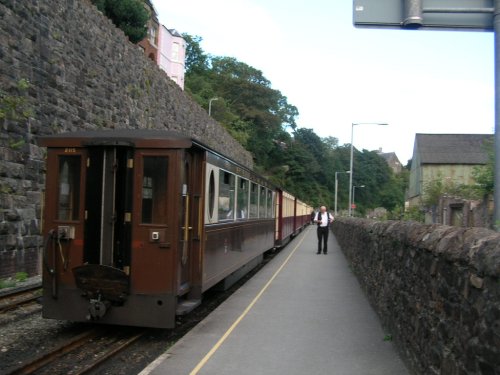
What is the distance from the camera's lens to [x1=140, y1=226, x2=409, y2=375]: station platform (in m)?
5.62

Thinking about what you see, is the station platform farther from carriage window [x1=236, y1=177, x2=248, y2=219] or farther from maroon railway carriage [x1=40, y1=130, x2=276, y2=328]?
carriage window [x1=236, y1=177, x2=248, y2=219]

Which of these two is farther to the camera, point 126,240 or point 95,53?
point 95,53

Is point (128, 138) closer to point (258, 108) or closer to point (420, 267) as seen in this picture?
point (420, 267)

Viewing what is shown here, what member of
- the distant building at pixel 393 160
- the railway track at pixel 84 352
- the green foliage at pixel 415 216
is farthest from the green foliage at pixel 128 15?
the distant building at pixel 393 160

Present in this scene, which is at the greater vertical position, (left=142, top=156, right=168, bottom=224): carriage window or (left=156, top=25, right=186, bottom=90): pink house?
(left=156, top=25, right=186, bottom=90): pink house

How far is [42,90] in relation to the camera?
13406 mm

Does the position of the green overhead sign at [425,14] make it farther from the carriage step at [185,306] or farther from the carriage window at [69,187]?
the carriage step at [185,306]

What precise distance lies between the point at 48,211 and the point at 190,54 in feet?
288

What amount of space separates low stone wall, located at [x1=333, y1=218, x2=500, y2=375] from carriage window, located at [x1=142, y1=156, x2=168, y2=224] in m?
3.03

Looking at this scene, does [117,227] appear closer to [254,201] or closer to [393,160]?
[254,201]

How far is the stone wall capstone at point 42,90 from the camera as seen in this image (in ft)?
38.4

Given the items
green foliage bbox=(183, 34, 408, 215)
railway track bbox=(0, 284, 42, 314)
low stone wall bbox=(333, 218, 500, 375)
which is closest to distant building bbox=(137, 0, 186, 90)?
green foliage bbox=(183, 34, 408, 215)

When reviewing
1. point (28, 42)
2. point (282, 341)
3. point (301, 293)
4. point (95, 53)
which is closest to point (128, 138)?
point (282, 341)

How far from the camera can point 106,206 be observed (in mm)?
6867
